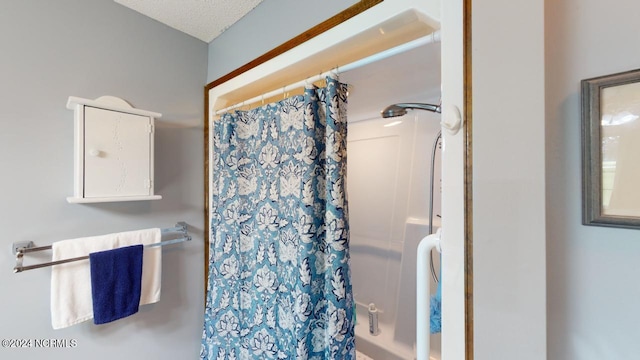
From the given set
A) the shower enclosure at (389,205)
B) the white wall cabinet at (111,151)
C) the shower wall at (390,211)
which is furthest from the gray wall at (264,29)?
the shower wall at (390,211)

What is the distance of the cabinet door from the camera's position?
964 mm

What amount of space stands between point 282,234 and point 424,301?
0.59 metres

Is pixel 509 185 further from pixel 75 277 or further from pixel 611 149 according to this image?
pixel 75 277

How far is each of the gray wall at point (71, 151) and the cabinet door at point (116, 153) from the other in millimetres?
133

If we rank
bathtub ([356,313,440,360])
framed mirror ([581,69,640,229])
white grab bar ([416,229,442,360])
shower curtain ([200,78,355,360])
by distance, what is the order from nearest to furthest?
framed mirror ([581,69,640,229])
white grab bar ([416,229,442,360])
shower curtain ([200,78,355,360])
bathtub ([356,313,440,360])

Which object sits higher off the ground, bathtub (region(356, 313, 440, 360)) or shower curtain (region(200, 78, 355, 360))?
shower curtain (region(200, 78, 355, 360))

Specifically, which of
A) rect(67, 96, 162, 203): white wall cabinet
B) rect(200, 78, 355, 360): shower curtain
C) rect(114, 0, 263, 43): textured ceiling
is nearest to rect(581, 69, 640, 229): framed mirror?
rect(200, 78, 355, 360): shower curtain

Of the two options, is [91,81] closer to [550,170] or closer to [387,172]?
[550,170]

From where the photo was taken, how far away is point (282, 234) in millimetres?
1021

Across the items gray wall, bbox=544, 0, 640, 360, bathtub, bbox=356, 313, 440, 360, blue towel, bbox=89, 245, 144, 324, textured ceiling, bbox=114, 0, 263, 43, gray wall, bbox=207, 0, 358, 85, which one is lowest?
bathtub, bbox=356, 313, 440, 360

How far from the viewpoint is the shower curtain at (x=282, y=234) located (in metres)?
0.88

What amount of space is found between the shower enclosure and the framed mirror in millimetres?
1258

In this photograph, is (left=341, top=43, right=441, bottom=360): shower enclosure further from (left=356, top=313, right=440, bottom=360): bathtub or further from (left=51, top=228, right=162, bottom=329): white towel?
(left=51, top=228, right=162, bottom=329): white towel

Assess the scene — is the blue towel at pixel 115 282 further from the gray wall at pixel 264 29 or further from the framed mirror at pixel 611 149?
the framed mirror at pixel 611 149
